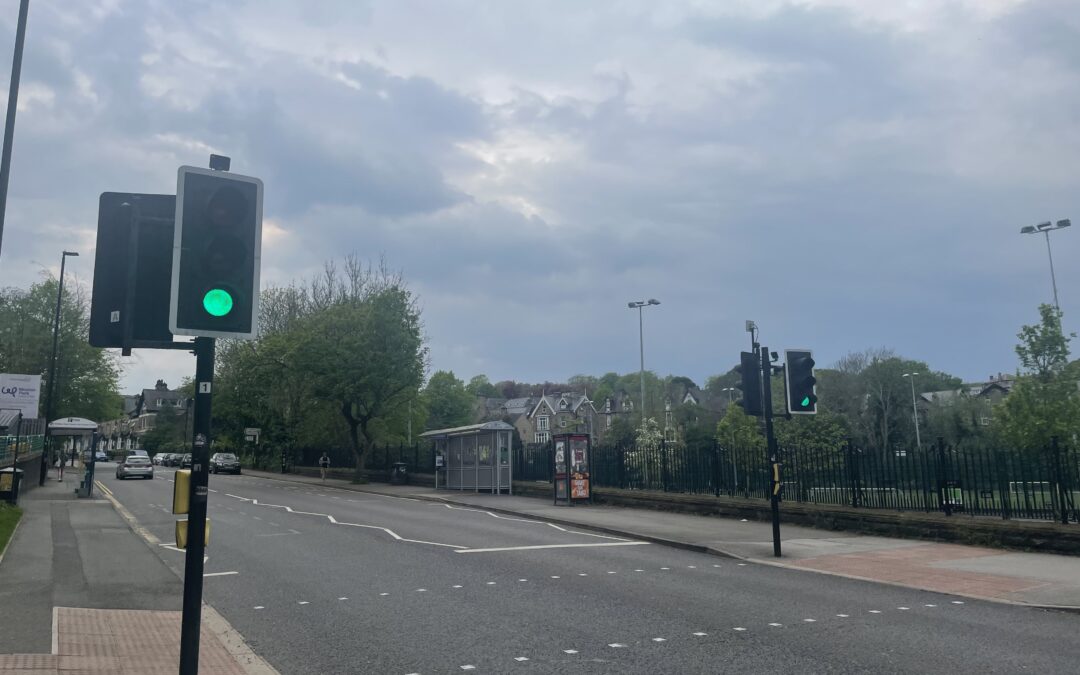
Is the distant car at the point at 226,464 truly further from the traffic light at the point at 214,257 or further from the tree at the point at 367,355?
the traffic light at the point at 214,257

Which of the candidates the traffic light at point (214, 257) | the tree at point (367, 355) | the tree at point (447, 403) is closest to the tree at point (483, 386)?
the tree at point (447, 403)

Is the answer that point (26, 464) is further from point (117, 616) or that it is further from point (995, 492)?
point (995, 492)

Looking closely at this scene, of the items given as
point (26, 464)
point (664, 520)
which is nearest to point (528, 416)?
point (26, 464)

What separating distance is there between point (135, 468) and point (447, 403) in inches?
2712

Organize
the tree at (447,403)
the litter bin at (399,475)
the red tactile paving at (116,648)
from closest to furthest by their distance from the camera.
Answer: the red tactile paving at (116,648) < the litter bin at (399,475) < the tree at (447,403)

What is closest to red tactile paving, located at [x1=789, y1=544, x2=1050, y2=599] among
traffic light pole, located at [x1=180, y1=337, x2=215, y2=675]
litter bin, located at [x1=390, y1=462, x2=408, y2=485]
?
traffic light pole, located at [x1=180, y1=337, x2=215, y2=675]

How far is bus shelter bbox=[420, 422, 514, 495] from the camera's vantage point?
100 feet

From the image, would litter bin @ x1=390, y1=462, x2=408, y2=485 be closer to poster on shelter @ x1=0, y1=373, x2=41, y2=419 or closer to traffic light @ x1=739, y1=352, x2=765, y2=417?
poster on shelter @ x1=0, y1=373, x2=41, y2=419

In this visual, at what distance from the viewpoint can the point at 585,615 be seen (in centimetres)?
878

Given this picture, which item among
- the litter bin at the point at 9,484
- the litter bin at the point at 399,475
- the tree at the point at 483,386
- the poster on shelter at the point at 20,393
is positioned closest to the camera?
the litter bin at the point at 9,484

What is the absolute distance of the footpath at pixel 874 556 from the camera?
10492 mm

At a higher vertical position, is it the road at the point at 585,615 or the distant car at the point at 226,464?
the distant car at the point at 226,464

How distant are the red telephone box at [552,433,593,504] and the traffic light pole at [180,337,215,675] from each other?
811 inches

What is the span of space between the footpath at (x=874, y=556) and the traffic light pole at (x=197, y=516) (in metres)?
9.30
